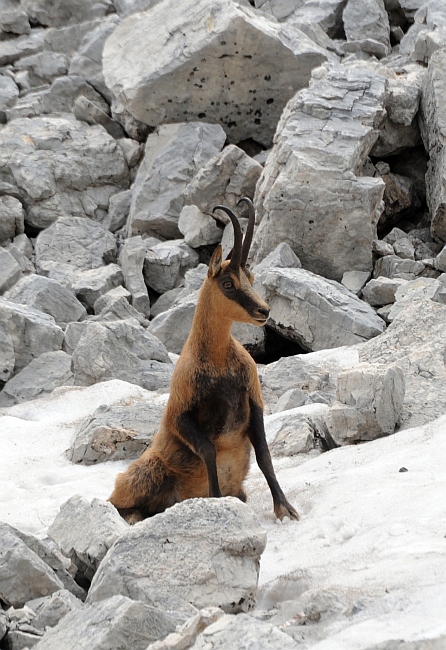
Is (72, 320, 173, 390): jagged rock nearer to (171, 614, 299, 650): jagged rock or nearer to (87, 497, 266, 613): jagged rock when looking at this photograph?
(87, 497, 266, 613): jagged rock

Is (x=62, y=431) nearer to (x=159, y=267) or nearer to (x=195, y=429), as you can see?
(x=195, y=429)

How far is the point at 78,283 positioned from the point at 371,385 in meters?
7.80

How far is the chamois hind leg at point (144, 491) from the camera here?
18.8 ft

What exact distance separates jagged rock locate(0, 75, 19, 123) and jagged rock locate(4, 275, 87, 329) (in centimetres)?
774

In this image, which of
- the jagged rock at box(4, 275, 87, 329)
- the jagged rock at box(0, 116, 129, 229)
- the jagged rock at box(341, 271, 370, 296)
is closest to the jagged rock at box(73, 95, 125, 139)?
the jagged rock at box(0, 116, 129, 229)

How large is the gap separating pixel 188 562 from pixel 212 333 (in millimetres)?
1967

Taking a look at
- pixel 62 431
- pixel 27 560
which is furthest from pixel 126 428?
pixel 27 560

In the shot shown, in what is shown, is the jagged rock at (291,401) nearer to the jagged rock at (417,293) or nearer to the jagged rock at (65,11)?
the jagged rock at (417,293)

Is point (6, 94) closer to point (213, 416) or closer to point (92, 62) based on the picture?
point (92, 62)

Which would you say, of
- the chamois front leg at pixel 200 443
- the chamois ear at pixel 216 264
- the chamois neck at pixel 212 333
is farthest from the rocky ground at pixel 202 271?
the chamois ear at pixel 216 264

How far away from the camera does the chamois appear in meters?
5.59

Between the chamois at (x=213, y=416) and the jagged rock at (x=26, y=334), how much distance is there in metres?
5.17

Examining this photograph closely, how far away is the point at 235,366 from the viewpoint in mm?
5680

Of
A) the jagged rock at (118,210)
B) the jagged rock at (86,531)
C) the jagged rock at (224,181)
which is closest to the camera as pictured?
the jagged rock at (86,531)
